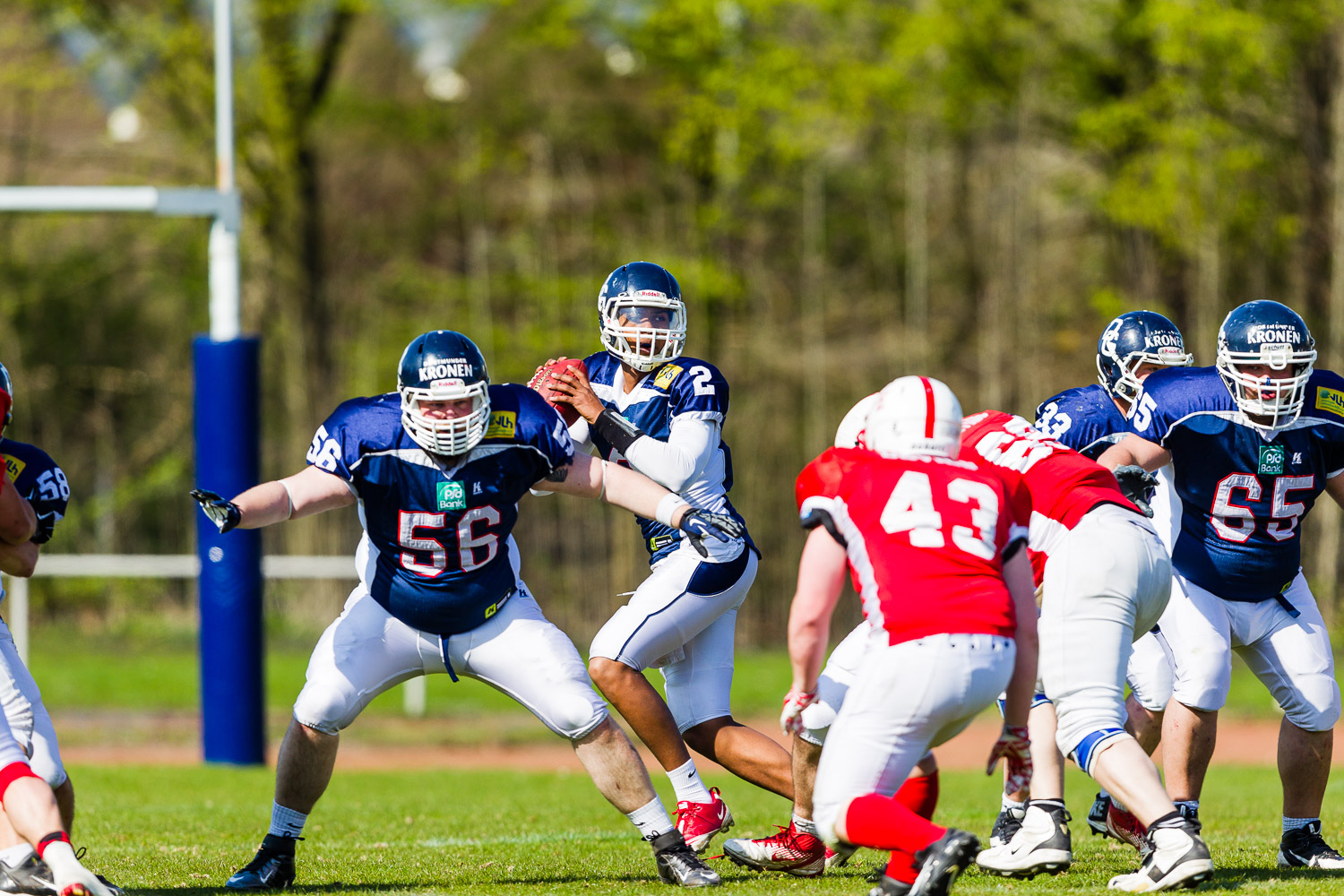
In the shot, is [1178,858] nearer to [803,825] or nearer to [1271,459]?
[803,825]

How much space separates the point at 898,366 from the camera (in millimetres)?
19734

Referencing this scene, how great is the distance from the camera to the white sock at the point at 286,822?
523cm

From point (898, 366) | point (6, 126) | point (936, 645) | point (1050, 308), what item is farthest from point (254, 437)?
point (6, 126)

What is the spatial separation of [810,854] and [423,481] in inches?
75.1

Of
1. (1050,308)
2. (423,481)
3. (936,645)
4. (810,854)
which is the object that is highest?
(1050,308)

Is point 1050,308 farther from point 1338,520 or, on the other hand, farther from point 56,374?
point 56,374

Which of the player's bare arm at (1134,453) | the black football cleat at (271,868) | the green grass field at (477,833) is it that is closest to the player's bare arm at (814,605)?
the green grass field at (477,833)

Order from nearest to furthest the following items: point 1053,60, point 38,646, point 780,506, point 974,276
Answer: point 38,646, point 780,506, point 1053,60, point 974,276

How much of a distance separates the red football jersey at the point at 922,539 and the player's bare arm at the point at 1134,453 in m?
1.19

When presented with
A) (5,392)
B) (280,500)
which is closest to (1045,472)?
(280,500)

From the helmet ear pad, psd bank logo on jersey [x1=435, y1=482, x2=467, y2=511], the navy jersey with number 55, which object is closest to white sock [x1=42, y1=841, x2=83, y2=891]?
psd bank logo on jersey [x1=435, y1=482, x2=467, y2=511]

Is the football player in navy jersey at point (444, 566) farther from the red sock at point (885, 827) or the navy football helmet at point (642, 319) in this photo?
the red sock at point (885, 827)

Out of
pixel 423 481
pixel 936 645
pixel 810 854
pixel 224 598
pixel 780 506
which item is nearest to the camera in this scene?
pixel 936 645

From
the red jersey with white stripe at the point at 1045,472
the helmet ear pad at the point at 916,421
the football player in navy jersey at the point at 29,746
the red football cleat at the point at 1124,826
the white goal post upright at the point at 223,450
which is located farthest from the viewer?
the white goal post upright at the point at 223,450
